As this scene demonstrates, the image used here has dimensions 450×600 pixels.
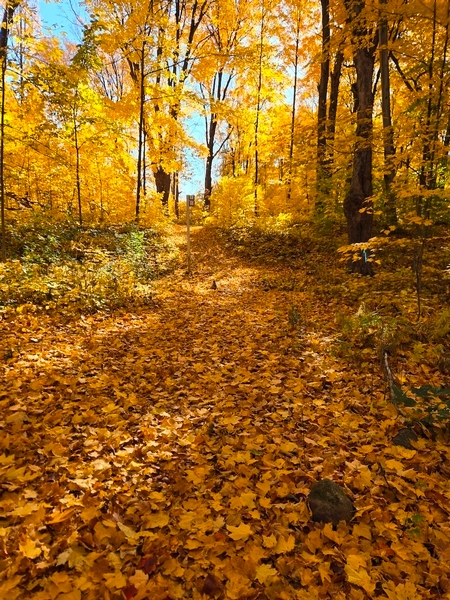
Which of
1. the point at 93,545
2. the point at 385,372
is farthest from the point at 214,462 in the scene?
the point at 385,372

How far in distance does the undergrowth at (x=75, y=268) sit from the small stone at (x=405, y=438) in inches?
211

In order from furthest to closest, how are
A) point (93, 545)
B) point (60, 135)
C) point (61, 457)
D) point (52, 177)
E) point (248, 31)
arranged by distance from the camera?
point (248, 31)
point (52, 177)
point (60, 135)
point (61, 457)
point (93, 545)

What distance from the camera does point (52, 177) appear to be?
12.0m

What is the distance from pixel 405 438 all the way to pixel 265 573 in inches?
68.2

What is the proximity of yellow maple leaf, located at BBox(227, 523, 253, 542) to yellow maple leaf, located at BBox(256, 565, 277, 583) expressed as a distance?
23 cm

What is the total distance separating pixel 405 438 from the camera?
3.05 m

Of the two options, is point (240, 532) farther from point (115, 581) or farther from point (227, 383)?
point (227, 383)

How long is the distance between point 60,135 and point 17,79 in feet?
5.99

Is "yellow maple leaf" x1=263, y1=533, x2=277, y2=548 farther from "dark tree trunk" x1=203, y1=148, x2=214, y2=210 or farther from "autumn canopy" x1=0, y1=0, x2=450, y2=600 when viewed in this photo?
"dark tree trunk" x1=203, y1=148, x2=214, y2=210

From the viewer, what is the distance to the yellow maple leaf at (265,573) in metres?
1.97

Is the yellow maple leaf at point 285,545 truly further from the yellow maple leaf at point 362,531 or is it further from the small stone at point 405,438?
the small stone at point 405,438

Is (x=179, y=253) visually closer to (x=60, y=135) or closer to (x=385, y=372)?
(x=60, y=135)

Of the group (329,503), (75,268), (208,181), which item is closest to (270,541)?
(329,503)

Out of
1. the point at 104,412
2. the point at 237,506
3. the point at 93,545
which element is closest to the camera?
the point at 93,545
